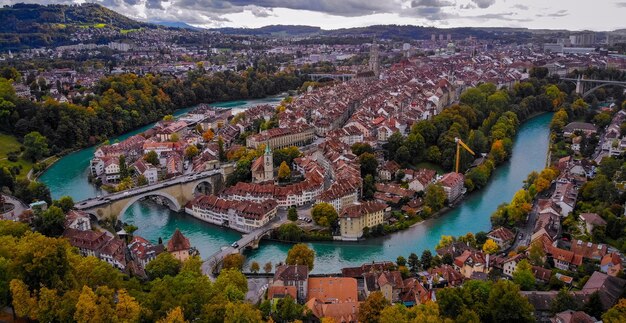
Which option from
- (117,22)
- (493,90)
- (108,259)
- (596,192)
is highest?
(117,22)

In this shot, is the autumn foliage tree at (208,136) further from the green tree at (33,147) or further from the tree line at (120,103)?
the green tree at (33,147)

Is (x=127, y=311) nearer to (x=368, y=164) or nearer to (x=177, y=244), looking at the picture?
(x=177, y=244)

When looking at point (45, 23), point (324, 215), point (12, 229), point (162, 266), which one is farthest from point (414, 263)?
point (45, 23)

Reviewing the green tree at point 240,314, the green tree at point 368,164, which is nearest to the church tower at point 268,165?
the green tree at point 368,164

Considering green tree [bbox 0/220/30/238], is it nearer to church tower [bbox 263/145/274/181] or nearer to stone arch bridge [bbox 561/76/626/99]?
church tower [bbox 263/145/274/181]

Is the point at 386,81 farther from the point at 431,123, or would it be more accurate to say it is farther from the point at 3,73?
the point at 3,73

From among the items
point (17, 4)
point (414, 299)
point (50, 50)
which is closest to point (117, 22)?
point (17, 4)

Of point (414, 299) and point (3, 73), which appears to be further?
point (3, 73)
